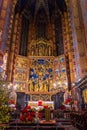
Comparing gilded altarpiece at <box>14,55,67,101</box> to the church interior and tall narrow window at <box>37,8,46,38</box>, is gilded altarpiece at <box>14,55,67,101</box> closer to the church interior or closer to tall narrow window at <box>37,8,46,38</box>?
the church interior

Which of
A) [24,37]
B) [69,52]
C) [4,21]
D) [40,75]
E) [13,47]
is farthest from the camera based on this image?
[24,37]

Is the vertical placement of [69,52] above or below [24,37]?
below

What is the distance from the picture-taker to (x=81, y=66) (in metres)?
14.4

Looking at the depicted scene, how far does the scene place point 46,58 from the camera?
1967cm

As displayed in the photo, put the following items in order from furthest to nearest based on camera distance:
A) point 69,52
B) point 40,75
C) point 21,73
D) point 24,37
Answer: point 24,37 < point 69,52 < point 40,75 < point 21,73

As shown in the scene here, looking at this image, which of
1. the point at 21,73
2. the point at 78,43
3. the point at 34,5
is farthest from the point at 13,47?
the point at 34,5

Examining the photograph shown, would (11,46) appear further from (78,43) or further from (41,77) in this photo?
(78,43)

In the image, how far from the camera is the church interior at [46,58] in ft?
48.3

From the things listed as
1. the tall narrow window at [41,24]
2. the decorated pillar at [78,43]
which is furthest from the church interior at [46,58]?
the tall narrow window at [41,24]

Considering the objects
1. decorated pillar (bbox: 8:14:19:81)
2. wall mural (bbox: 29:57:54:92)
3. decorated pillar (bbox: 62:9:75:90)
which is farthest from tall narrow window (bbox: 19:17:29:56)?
decorated pillar (bbox: 62:9:75:90)

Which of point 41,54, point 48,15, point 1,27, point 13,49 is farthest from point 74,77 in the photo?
point 48,15

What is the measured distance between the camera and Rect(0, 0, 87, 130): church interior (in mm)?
14708

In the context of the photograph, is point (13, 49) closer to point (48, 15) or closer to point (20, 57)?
point (20, 57)

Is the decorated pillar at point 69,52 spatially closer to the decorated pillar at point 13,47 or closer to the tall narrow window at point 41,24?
the tall narrow window at point 41,24
